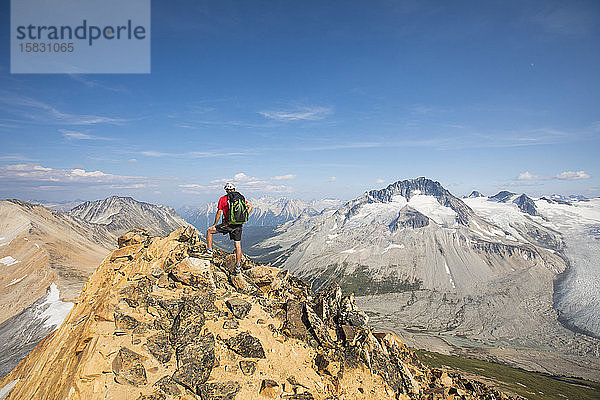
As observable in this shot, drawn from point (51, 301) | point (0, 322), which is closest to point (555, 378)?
point (51, 301)

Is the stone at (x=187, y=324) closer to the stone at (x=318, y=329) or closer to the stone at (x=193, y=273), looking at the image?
the stone at (x=193, y=273)

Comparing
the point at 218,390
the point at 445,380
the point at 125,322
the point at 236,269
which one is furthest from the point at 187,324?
the point at 445,380

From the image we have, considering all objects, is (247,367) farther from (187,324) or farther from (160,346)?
(160,346)

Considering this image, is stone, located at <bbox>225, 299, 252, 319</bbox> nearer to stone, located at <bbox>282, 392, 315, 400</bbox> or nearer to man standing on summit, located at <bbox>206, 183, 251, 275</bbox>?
man standing on summit, located at <bbox>206, 183, 251, 275</bbox>

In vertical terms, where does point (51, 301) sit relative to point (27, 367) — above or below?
below

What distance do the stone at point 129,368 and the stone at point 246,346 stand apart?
13.5 feet

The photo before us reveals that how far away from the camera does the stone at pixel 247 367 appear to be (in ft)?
47.3

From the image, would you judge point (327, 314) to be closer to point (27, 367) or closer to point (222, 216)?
point (222, 216)

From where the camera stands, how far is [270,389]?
1381 centimetres

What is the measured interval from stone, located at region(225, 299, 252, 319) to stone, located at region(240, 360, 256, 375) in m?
2.86

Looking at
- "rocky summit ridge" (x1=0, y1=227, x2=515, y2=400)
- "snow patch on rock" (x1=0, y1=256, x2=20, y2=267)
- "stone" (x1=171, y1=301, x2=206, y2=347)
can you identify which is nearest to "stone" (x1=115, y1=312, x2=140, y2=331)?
"rocky summit ridge" (x1=0, y1=227, x2=515, y2=400)

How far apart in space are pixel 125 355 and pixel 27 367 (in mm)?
13407

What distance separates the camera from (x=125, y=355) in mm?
13422

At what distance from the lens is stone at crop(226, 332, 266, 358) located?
1523cm
